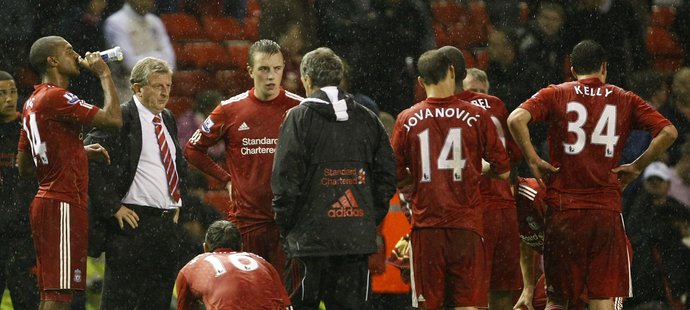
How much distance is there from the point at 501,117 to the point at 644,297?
11.1 ft

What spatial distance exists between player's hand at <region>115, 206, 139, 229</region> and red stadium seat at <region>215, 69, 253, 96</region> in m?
4.70

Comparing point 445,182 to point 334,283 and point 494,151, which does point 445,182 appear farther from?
point 334,283

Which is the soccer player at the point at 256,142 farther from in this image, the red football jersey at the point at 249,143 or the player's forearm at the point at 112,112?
the player's forearm at the point at 112,112

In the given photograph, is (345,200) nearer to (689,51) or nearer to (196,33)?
(196,33)

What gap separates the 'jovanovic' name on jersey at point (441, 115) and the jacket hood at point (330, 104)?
595mm

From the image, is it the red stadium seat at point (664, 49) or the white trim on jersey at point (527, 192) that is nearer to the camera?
the white trim on jersey at point (527, 192)

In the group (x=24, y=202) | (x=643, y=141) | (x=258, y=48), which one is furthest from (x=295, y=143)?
(x=643, y=141)

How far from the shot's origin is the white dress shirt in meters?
9.46

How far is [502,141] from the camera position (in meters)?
9.47

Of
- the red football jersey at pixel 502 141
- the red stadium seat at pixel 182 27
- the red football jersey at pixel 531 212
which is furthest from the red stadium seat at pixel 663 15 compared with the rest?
the red football jersey at pixel 502 141

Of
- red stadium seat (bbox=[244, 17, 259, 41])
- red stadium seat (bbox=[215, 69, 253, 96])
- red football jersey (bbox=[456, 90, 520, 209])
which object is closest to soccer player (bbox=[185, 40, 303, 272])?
red football jersey (bbox=[456, 90, 520, 209])

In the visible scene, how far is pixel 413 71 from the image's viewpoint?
1328cm

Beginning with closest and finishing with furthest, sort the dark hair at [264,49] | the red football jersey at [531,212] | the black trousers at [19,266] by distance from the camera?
1. the dark hair at [264,49]
2. the red football jersey at [531,212]
3. the black trousers at [19,266]

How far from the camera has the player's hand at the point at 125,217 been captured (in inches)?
366
